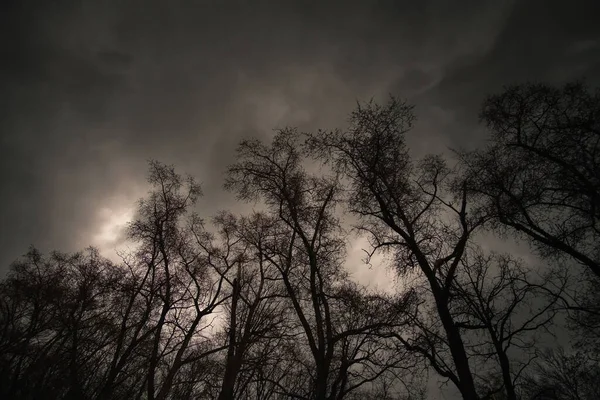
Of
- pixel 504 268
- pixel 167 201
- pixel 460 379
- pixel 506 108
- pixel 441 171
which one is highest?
pixel 506 108

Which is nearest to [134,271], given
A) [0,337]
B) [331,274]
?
[0,337]

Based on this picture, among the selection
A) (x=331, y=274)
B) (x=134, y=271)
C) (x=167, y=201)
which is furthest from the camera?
(x=167, y=201)

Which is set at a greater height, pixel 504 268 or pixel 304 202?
pixel 304 202

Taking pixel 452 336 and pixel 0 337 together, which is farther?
pixel 0 337

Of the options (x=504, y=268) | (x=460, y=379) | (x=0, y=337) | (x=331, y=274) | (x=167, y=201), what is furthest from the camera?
(x=167, y=201)

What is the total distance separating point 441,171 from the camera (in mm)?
9688

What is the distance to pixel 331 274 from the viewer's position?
10.1 metres

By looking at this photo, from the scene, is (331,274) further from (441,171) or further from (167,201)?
(167,201)

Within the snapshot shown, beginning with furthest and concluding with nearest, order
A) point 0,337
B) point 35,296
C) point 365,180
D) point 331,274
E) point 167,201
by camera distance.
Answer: point 35,296 → point 167,201 → point 0,337 → point 331,274 → point 365,180

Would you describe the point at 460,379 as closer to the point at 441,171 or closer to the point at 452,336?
the point at 452,336

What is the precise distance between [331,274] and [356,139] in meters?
4.96

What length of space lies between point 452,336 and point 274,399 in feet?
72.3

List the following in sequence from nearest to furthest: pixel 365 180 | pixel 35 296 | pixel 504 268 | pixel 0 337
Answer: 1. pixel 365 180
2. pixel 504 268
3. pixel 0 337
4. pixel 35 296

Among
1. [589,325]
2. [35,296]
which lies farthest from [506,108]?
[35,296]
